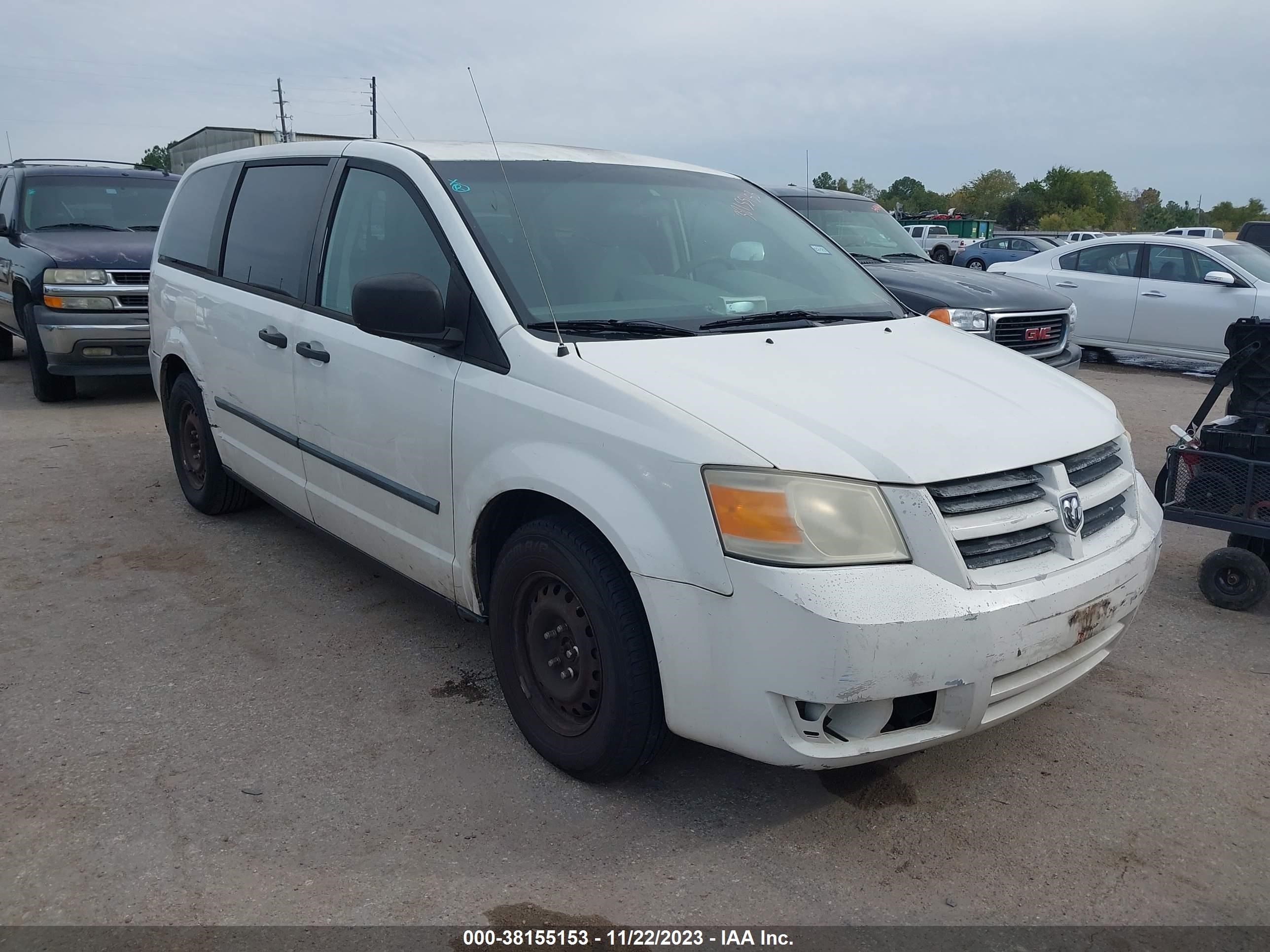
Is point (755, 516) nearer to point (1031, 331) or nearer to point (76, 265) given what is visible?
point (1031, 331)

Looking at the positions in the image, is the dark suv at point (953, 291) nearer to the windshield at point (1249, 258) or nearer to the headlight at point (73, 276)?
the windshield at point (1249, 258)

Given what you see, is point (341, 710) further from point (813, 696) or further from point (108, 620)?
point (813, 696)

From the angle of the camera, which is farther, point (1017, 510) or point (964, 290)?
point (964, 290)

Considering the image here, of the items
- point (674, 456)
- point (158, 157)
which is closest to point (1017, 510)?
point (674, 456)

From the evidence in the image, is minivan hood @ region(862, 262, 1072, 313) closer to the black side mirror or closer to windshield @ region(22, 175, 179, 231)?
the black side mirror

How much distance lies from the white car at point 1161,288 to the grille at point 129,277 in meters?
8.29

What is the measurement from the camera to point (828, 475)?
248 centimetres

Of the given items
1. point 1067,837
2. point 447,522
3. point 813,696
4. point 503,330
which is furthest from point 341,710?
point 1067,837

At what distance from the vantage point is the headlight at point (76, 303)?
826 cm

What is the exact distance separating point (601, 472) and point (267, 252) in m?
2.39

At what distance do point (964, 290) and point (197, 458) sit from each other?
5.54 m

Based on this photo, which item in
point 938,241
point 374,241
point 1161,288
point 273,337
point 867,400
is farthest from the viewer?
point 938,241

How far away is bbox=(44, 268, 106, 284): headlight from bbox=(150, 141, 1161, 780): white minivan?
15.8ft

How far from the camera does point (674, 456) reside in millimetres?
2533
